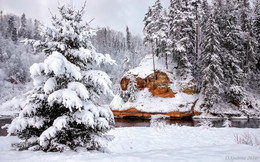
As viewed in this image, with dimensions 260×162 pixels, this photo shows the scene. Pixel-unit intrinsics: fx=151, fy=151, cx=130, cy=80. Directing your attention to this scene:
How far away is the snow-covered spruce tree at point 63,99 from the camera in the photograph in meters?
4.60

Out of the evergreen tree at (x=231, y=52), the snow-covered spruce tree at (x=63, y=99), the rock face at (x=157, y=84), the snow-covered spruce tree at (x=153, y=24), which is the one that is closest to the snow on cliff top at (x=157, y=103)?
the rock face at (x=157, y=84)

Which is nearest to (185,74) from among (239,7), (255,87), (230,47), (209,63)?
(209,63)

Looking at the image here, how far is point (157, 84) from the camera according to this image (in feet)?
95.8

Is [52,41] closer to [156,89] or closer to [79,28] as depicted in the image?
[79,28]

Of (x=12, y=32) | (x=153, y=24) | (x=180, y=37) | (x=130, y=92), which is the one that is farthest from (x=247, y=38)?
(x=12, y=32)

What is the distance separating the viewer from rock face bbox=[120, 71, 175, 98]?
2825 cm

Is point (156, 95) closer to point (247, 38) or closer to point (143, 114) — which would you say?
point (143, 114)

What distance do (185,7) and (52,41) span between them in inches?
1190

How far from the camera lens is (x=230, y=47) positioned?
27.3m

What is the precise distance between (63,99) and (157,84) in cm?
2577

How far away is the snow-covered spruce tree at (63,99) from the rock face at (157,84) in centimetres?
2358

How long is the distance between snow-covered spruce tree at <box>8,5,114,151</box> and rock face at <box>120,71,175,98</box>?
928 inches

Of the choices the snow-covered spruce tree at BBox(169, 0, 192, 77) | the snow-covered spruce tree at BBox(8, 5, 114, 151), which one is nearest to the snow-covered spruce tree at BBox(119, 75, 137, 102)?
the snow-covered spruce tree at BBox(169, 0, 192, 77)

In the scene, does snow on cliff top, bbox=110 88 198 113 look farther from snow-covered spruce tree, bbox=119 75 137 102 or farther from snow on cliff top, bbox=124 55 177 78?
snow on cliff top, bbox=124 55 177 78
